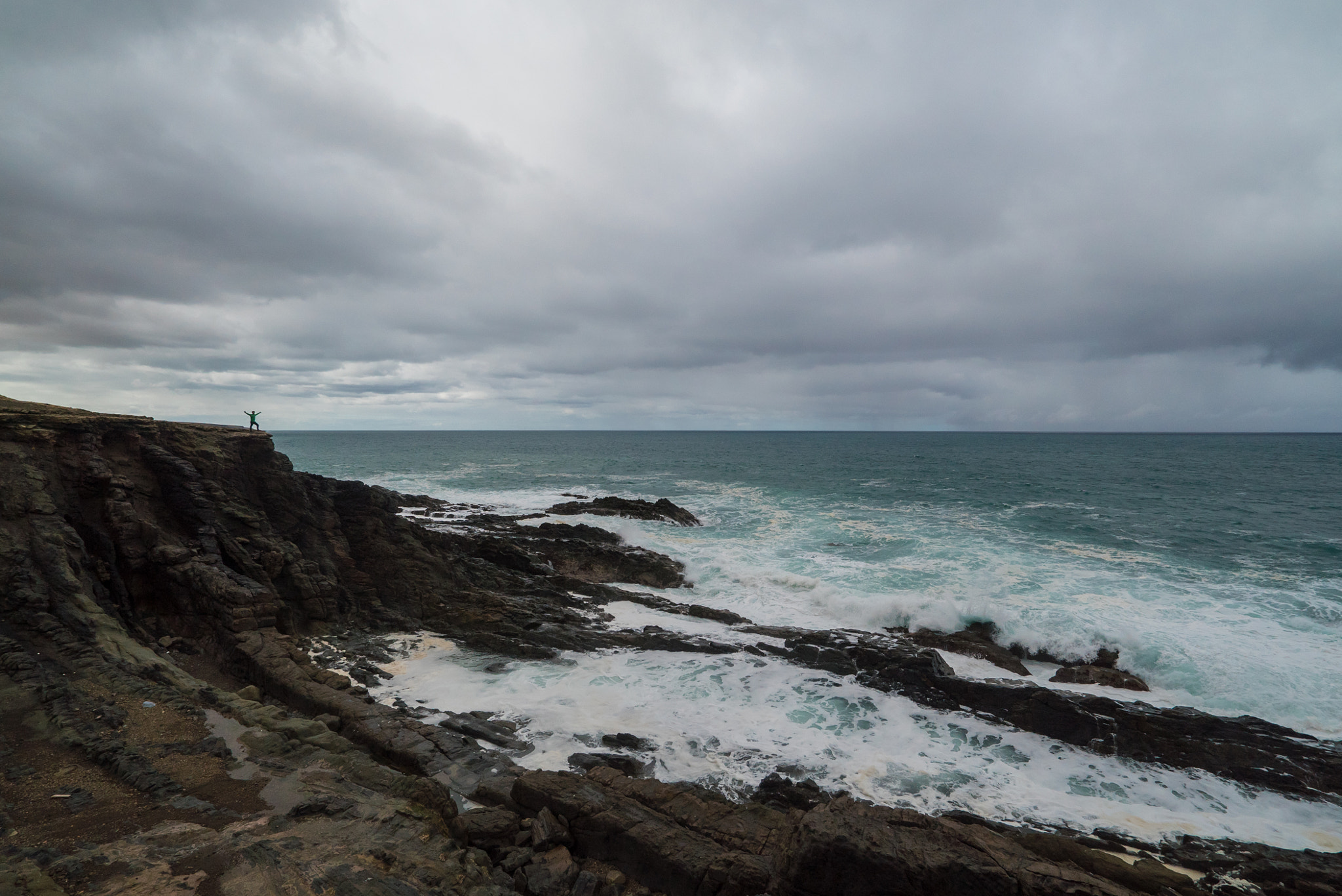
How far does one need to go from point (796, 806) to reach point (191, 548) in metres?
16.3

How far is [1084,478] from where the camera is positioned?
63.9 meters

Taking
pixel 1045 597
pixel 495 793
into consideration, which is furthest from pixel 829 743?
pixel 1045 597

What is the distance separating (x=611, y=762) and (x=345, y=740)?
15.9ft

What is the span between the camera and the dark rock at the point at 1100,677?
611 inches

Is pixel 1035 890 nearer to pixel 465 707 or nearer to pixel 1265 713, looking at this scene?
pixel 465 707

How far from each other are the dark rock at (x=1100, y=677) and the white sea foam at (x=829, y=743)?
4.15 metres

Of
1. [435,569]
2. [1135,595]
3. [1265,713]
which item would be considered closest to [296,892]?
[435,569]

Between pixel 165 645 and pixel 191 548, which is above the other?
pixel 191 548

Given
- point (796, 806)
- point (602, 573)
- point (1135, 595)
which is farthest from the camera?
point (602, 573)

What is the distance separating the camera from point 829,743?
12.5 metres

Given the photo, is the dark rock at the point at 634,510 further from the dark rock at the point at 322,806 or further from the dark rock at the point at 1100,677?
the dark rock at the point at 322,806

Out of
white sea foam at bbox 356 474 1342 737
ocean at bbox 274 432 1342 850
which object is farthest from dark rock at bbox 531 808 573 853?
white sea foam at bbox 356 474 1342 737

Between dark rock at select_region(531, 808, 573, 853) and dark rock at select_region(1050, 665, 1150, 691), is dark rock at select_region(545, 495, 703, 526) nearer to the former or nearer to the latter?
dark rock at select_region(1050, 665, 1150, 691)

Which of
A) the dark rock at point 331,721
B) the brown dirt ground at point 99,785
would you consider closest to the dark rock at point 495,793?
the brown dirt ground at point 99,785
